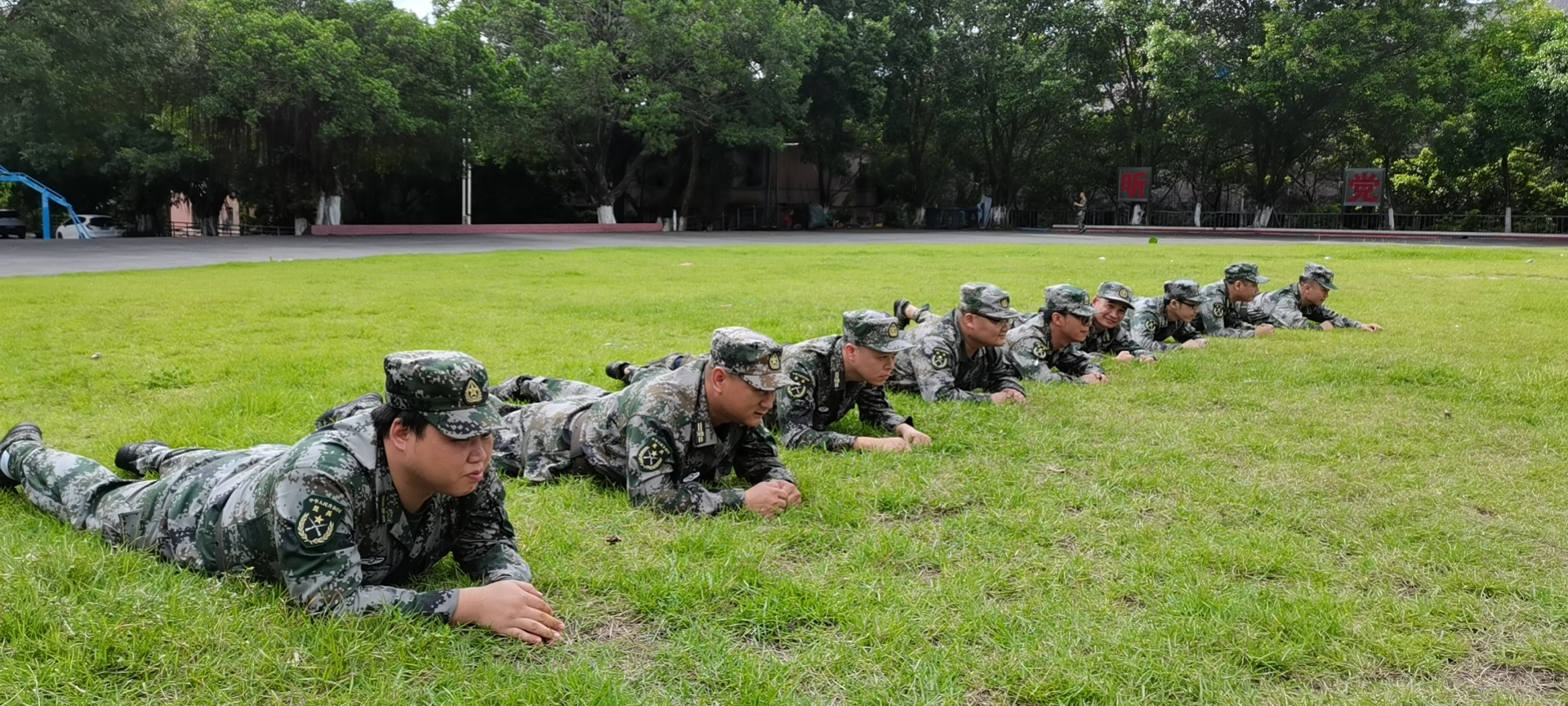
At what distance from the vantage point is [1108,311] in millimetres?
8812

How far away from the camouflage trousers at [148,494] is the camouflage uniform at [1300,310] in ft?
33.9

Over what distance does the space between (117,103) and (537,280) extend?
65.8 ft

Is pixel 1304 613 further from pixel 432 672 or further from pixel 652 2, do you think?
pixel 652 2

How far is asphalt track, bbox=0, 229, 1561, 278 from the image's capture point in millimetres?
19484

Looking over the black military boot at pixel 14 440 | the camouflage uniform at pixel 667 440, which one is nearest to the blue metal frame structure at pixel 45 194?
the black military boot at pixel 14 440

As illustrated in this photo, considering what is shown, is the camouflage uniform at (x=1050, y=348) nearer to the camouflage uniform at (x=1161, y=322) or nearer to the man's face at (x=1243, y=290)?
the camouflage uniform at (x=1161, y=322)

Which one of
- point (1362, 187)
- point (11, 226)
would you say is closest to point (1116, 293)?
point (1362, 187)

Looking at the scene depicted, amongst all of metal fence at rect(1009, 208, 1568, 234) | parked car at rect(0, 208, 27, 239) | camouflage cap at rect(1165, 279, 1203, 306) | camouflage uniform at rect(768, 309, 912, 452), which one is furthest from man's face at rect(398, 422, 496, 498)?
parked car at rect(0, 208, 27, 239)

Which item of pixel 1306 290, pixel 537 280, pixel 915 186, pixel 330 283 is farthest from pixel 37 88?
pixel 915 186

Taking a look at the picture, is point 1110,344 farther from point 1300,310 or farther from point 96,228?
point 96,228

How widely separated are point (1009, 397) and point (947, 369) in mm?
442

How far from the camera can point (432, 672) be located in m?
3.00

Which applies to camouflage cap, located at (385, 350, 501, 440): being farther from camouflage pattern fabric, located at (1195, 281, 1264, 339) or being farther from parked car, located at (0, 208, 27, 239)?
parked car, located at (0, 208, 27, 239)

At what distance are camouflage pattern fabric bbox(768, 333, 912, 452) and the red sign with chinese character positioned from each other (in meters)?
39.3
